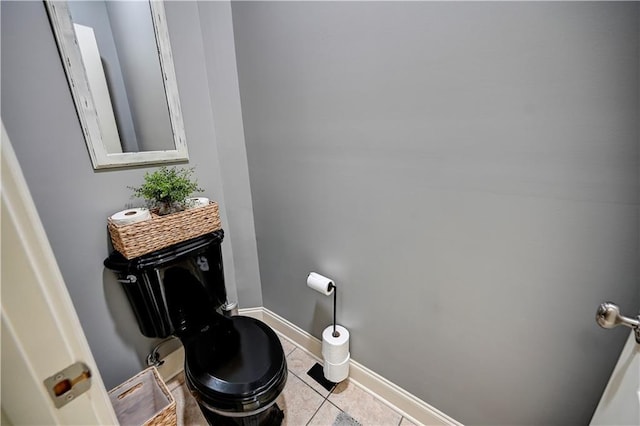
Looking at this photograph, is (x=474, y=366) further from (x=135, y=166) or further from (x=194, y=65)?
(x=194, y=65)

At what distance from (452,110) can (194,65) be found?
1.19 meters

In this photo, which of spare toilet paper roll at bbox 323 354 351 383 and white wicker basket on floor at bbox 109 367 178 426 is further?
spare toilet paper roll at bbox 323 354 351 383

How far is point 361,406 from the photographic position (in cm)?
118

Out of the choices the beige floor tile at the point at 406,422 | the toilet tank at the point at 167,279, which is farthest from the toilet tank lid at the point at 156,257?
the beige floor tile at the point at 406,422

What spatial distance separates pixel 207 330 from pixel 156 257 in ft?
1.33

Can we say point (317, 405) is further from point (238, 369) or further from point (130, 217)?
point (130, 217)

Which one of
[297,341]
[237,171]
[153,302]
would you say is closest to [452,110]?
[237,171]

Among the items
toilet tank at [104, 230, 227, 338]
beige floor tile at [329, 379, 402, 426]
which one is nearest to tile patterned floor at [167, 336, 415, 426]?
beige floor tile at [329, 379, 402, 426]

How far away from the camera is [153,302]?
100cm

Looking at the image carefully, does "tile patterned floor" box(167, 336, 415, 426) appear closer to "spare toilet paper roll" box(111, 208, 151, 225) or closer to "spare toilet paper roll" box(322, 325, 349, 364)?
"spare toilet paper roll" box(322, 325, 349, 364)

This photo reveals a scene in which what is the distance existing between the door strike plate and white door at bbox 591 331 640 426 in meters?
1.09

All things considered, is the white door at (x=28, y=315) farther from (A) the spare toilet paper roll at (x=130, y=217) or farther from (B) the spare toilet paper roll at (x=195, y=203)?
(B) the spare toilet paper roll at (x=195, y=203)

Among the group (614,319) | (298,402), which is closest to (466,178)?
(614,319)

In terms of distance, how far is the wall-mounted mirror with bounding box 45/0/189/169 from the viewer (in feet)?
2.85
